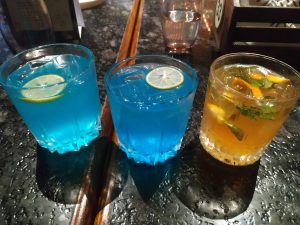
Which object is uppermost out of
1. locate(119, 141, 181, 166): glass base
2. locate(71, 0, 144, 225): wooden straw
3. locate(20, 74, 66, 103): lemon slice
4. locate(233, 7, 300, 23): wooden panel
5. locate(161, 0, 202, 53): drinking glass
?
locate(233, 7, 300, 23): wooden panel

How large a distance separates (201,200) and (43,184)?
0.44 metres

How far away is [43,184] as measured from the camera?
2.63ft

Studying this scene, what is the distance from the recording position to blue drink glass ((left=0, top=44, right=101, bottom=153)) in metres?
0.77

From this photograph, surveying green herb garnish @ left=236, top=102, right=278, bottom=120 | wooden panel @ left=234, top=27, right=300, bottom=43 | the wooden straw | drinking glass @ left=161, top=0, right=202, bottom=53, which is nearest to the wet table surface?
the wooden straw

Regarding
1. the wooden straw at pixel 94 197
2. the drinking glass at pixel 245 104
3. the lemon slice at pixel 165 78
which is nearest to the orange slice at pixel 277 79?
the drinking glass at pixel 245 104

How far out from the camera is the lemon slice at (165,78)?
0.85m

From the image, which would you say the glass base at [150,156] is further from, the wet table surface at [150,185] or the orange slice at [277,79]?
the orange slice at [277,79]

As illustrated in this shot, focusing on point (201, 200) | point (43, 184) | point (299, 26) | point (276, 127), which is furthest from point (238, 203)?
point (299, 26)

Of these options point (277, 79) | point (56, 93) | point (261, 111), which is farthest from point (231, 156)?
point (56, 93)

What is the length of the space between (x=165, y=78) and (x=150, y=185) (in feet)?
1.05

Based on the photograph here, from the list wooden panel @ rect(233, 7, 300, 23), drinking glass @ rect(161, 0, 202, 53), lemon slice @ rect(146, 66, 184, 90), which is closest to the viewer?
lemon slice @ rect(146, 66, 184, 90)

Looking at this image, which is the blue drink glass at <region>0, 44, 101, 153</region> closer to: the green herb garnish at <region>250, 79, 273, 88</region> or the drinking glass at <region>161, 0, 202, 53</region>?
the green herb garnish at <region>250, 79, 273, 88</region>

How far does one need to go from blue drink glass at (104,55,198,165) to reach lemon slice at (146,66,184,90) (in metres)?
0.01

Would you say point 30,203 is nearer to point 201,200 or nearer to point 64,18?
point 201,200
